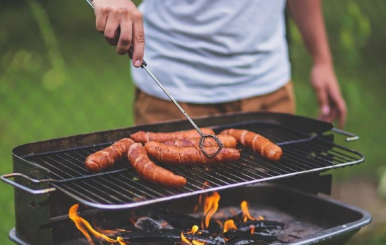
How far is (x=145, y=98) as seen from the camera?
11.4 ft

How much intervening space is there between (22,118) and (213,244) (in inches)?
208

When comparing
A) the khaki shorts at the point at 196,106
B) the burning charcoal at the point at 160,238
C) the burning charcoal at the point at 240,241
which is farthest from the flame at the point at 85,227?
the khaki shorts at the point at 196,106

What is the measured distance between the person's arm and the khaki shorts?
0.78ft

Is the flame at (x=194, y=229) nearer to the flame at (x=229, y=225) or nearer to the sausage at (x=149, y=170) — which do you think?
the flame at (x=229, y=225)

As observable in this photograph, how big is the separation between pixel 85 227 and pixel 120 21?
2.93ft

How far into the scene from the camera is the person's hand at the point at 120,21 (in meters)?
2.23

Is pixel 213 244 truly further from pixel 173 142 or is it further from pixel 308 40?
pixel 308 40

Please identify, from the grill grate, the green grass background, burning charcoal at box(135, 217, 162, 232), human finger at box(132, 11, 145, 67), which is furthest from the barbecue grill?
the green grass background

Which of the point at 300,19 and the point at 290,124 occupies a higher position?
the point at 300,19

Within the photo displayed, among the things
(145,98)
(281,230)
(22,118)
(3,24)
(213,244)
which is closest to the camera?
(213,244)

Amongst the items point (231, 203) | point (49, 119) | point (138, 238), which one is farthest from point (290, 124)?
point (49, 119)

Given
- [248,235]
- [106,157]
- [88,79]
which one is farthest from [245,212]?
[88,79]

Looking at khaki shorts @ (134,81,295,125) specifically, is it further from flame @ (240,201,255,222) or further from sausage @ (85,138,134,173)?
sausage @ (85,138,134,173)

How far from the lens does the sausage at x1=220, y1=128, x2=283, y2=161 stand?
8.52ft
